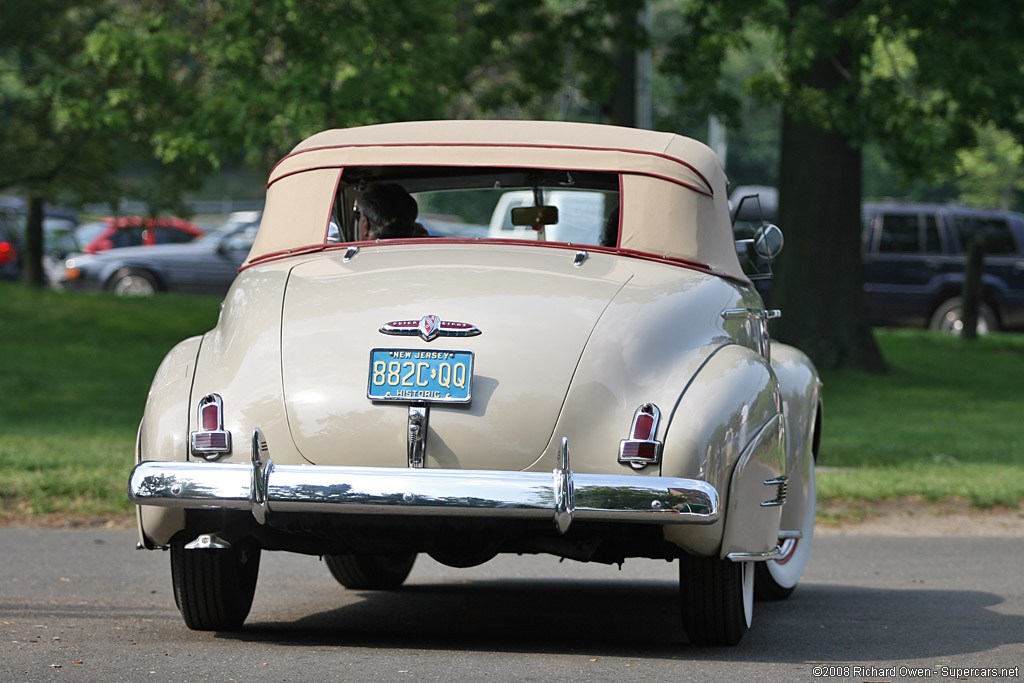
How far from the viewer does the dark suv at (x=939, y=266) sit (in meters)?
24.3

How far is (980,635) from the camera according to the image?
18.8ft

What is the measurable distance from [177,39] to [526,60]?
5.64m

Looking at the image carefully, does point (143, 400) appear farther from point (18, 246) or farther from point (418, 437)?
point (18, 246)

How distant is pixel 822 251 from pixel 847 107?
2.22 meters

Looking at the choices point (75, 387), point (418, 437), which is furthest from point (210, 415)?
point (75, 387)

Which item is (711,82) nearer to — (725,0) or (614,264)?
(725,0)

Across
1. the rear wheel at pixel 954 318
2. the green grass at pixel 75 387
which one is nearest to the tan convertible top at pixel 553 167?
the green grass at pixel 75 387

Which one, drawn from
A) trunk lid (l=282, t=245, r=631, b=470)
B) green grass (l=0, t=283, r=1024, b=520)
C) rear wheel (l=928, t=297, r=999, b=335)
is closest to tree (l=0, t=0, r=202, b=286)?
green grass (l=0, t=283, r=1024, b=520)

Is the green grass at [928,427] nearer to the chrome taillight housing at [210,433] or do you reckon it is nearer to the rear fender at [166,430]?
the rear fender at [166,430]

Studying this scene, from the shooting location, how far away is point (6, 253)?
96.2ft

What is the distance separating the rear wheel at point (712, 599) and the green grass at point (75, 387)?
188 inches

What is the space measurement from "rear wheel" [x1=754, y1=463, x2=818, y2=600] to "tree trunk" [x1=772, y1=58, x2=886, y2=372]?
31.6 ft

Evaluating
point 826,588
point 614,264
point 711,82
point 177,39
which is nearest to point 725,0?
point 711,82

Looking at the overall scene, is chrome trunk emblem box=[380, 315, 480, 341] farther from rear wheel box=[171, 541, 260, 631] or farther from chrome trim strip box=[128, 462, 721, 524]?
rear wheel box=[171, 541, 260, 631]
